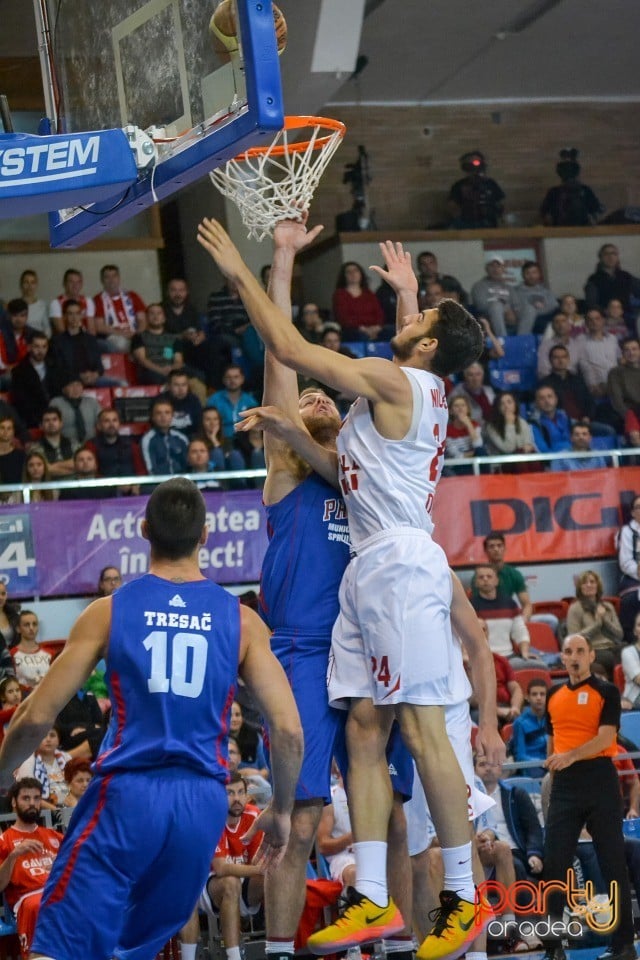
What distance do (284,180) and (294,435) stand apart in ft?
4.73

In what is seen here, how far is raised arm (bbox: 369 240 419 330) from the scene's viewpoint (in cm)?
655

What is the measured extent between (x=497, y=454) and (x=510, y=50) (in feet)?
26.7

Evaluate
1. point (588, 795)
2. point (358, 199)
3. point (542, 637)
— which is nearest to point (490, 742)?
point (588, 795)

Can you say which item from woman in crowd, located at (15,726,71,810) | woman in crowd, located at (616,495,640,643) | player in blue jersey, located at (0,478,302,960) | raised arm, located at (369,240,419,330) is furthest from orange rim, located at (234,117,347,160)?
woman in crowd, located at (616,495,640,643)

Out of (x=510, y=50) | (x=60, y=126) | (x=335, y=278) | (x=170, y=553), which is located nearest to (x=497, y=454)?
(x=335, y=278)

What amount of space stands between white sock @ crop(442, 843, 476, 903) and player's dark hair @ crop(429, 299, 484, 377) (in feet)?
6.46

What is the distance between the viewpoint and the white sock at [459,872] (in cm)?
560

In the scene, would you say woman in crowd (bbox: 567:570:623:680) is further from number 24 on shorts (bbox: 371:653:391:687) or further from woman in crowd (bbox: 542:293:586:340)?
number 24 on shorts (bbox: 371:653:391:687)

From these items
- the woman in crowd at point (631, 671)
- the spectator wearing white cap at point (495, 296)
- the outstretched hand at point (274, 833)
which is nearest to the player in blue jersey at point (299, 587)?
the outstretched hand at point (274, 833)

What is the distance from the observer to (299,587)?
6109mm

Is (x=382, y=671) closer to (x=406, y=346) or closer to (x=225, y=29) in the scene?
(x=406, y=346)

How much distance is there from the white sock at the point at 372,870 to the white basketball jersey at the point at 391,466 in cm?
122

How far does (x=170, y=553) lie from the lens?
16.3 feet

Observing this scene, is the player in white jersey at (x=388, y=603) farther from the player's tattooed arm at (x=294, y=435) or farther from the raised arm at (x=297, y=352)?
the player's tattooed arm at (x=294, y=435)
